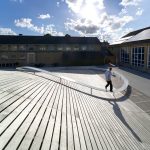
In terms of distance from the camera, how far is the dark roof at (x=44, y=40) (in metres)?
37.6

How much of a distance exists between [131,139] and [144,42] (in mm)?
17546

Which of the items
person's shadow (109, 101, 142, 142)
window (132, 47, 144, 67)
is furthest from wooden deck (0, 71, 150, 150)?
window (132, 47, 144, 67)

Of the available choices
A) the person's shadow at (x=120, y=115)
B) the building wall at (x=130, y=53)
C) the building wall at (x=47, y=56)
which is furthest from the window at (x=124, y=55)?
the person's shadow at (x=120, y=115)

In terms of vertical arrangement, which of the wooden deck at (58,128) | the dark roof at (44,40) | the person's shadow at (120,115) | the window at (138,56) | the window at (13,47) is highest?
the dark roof at (44,40)

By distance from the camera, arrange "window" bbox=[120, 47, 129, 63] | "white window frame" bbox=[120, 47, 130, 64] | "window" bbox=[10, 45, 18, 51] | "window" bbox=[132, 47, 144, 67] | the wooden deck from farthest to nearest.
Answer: "window" bbox=[10, 45, 18, 51] < "window" bbox=[120, 47, 129, 63] < "white window frame" bbox=[120, 47, 130, 64] < "window" bbox=[132, 47, 144, 67] < the wooden deck

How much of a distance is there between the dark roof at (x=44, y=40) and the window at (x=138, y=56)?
1480 cm

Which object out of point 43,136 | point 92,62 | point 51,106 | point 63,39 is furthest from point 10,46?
point 43,136

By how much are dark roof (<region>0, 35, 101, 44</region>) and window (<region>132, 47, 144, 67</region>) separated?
48.6 feet

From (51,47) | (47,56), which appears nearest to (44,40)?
(51,47)

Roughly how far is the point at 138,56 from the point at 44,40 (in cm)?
2037

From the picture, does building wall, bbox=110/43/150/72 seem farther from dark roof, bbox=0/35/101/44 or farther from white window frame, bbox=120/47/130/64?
dark roof, bbox=0/35/101/44

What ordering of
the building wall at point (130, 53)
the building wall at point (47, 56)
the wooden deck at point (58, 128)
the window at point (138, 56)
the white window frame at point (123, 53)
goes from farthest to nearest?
1. the building wall at point (47, 56)
2. the white window frame at point (123, 53)
3. the window at point (138, 56)
4. the building wall at point (130, 53)
5. the wooden deck at point (58, 128)

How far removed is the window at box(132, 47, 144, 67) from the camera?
23.7 metres

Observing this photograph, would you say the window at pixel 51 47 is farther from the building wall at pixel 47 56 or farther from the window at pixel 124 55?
the window at pixel 124 55
